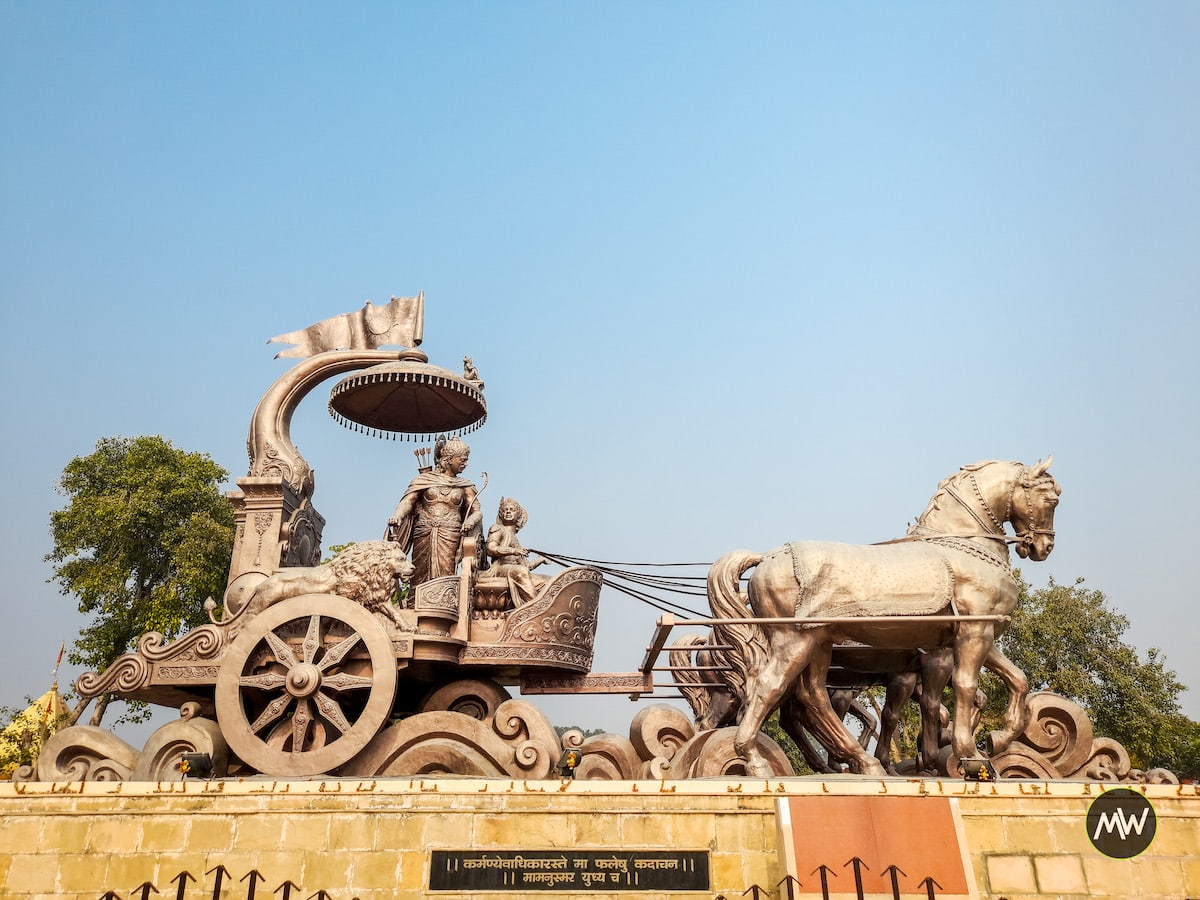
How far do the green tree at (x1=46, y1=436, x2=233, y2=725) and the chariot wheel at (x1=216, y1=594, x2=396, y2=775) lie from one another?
40.7 feet

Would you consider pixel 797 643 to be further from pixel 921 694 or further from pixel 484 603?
pixel 484 603

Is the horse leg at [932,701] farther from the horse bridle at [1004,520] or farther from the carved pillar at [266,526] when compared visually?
the carved pillar at [266,526]

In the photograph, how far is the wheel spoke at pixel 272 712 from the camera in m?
6.93

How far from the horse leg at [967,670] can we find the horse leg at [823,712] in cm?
75

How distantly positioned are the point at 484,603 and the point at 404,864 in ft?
8.91

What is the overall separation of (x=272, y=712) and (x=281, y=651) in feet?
1.55

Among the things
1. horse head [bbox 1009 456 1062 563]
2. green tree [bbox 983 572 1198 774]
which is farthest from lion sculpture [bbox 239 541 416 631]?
green tree [bbox 983 572 1198 774]

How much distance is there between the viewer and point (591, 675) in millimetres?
7898

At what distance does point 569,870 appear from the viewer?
5.36 m

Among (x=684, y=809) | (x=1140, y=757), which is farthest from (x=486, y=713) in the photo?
(x=1140, y=757)

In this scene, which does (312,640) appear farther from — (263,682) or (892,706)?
(892,706)

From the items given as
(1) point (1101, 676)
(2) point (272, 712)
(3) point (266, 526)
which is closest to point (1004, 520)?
(2) point (272, 712)

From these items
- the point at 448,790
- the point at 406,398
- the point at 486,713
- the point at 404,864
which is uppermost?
the point at 406,398

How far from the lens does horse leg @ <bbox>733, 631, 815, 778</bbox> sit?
21.2 feet
